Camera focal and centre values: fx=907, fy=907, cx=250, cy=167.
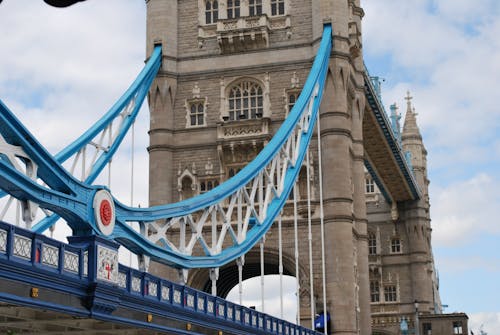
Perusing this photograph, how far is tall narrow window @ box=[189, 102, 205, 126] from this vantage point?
43.3 metres

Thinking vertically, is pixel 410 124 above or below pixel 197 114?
above

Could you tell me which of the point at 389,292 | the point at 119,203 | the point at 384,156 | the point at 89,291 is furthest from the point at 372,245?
the point at 89,291

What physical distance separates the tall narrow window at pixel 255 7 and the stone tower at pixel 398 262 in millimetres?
26147

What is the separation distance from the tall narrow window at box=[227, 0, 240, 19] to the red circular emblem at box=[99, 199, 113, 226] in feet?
87.9

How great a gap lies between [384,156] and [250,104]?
65.4 feet

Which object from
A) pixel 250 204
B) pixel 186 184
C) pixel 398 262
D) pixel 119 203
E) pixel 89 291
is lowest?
pixel 89 291

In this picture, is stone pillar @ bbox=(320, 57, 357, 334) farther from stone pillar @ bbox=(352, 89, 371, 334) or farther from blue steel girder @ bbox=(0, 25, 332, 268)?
blue steel girder @ bbox=(0, 25, 332, 268)

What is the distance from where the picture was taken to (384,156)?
60750 mm

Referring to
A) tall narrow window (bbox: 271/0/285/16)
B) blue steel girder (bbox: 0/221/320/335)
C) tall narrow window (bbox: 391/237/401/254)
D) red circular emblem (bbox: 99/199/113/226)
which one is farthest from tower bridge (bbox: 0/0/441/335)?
tall narrow window (bbox: 391/237/401/254)

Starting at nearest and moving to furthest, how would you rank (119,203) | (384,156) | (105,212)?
(105,212) < (119,203) < (384,156)

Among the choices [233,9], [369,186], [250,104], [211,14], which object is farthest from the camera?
[369,186]

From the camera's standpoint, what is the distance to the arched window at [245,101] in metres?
43.1

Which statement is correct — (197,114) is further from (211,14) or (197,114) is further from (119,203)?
(119,203)

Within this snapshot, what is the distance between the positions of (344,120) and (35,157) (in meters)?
26.5
